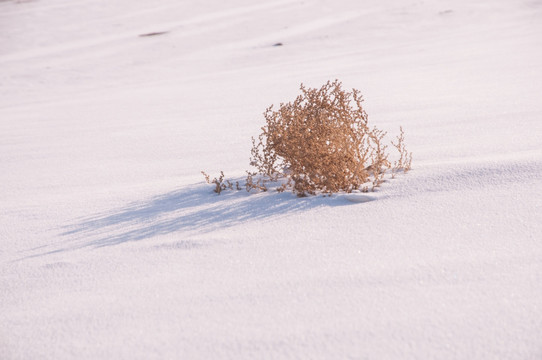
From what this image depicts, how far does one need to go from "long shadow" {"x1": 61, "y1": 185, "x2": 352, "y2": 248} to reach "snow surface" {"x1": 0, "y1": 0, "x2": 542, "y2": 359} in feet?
0.04

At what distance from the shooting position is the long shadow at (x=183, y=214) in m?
2.14

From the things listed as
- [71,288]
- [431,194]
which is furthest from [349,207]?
[71,288]

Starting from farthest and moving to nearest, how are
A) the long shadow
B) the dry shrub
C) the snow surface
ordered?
the dry shrub < the long shadow < the snow surface

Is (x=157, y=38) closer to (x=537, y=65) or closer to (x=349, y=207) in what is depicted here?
(x=537, y=65)

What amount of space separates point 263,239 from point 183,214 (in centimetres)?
49

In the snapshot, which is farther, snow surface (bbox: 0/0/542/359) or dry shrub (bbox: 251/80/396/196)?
dry shrub (bbox: 251/80/396/196)

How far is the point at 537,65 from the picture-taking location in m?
5.27

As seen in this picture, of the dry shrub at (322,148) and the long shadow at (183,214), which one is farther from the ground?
the dry shrub at (322,148)

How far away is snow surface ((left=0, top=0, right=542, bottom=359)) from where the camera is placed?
1392 mm

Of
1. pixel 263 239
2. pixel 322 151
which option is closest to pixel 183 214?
pixel 263 239

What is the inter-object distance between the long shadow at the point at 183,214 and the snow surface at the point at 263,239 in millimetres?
11

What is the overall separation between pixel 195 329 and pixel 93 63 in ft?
26.4

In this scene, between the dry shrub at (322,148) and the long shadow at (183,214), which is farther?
the dry shrub at (322,148)

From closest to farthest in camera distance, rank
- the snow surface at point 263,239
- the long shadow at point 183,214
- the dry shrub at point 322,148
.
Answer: the snow surface at point 263,239 < the long shadow at point 183,214 < the dry shrub at point 322,148
